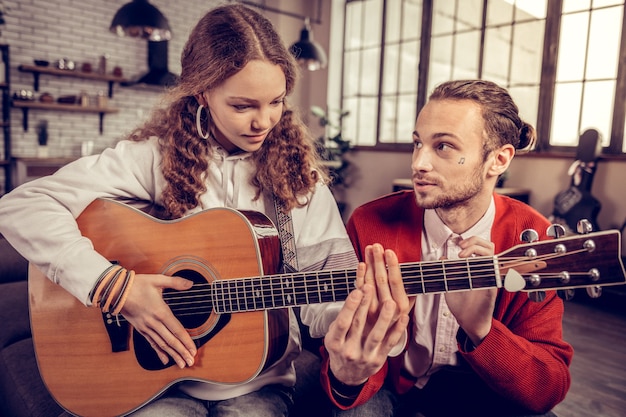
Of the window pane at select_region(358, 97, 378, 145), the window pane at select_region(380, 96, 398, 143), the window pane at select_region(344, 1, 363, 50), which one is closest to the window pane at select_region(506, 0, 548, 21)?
the window pane at select_region(380, 96, 398, 143)

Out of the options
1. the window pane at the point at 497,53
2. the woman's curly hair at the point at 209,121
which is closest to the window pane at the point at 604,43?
the window pane at the point at 497,53

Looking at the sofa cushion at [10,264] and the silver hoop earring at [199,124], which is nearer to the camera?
the silver hoop earring at [199,124]

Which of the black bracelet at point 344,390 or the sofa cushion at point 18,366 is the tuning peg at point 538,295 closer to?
the black bracelet at point 344,390

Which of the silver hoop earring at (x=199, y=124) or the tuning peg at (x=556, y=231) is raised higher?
the silver hoop earring at (x=199, y=124)

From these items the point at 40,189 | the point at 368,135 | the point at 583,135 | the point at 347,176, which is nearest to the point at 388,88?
the point at 368,135

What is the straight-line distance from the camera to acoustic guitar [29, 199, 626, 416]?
1.03m

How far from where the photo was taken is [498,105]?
4.13 ft

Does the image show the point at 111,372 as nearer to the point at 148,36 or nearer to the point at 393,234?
the point at 393,234

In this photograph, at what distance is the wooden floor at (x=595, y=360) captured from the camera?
213 cm

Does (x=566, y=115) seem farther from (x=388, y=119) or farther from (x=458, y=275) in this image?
(x=458, y=275)

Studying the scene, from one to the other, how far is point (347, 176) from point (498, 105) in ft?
17.0

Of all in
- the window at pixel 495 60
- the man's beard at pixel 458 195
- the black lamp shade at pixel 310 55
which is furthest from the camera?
the black lamp shade at pixel 310 55

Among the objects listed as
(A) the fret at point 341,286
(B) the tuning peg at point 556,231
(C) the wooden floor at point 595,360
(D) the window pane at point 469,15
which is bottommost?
(C) the wooden floor at point 595,360

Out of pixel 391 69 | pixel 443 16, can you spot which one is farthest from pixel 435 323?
pixel 391 69
